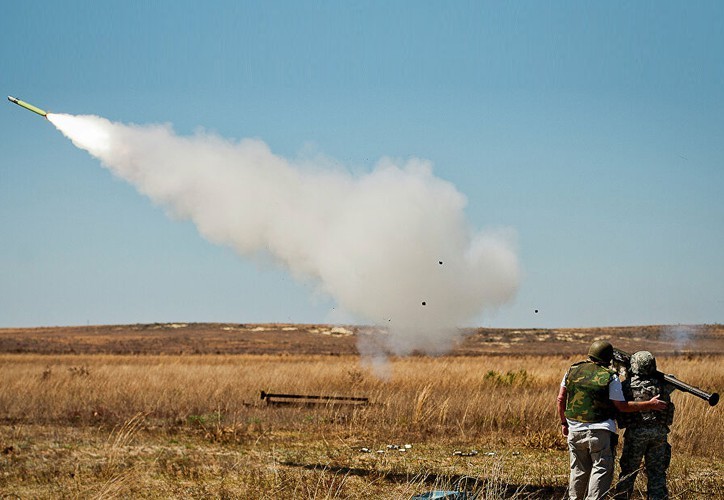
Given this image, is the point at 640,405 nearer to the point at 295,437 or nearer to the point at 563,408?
the point at 563,408

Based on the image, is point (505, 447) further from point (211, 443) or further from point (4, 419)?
point (4, 419)

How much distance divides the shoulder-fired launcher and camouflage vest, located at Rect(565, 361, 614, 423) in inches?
28.3

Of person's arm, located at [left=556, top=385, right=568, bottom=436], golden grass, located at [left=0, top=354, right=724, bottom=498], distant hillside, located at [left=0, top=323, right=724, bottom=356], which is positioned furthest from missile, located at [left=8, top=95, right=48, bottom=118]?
distant hillside, located at [left=0, top=323, right=724, bottom=356]

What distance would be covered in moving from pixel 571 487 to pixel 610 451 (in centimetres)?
57

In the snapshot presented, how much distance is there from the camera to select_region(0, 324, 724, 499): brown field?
9219mm

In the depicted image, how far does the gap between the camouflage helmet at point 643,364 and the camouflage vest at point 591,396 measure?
488mm

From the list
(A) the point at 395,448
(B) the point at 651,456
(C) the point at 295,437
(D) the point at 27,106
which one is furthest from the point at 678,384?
(D) the point at 27,106

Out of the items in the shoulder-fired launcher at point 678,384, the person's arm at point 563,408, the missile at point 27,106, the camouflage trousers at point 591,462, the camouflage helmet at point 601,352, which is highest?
the missile at point 27,106

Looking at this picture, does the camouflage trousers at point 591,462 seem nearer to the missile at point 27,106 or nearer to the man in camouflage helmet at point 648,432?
the man in camouflage helmet at point 648,432

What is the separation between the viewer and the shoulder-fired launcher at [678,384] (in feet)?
23.8

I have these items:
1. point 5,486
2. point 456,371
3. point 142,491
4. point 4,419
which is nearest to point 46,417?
point 4,419

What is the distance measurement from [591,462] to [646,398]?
2.91 ft

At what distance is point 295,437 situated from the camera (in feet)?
45.9

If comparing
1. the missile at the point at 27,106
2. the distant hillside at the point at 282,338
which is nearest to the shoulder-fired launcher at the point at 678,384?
the missile at the point at 27,106
